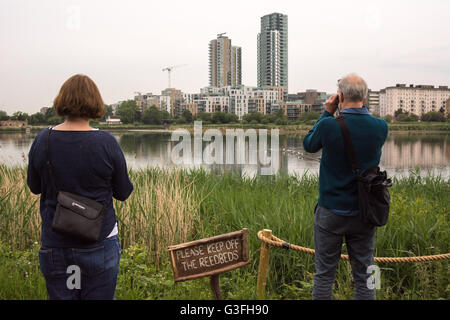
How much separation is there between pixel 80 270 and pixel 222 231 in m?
2.92

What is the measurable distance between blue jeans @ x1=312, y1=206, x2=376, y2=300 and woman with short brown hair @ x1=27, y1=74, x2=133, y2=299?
4.08 ft

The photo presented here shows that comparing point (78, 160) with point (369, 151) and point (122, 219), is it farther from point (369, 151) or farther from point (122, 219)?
point (122, 219)

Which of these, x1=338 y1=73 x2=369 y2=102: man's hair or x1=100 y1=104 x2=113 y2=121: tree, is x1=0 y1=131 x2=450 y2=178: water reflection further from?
x1=338 y1=73 x2=369 y2=102: man's hair

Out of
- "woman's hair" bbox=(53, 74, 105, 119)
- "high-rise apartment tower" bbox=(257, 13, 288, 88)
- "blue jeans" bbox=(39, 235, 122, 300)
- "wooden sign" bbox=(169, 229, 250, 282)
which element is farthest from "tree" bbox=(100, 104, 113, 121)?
"high-rise apartment tower" bbox=(257, 13, 288, 88)

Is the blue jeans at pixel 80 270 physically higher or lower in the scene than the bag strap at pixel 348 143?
lower

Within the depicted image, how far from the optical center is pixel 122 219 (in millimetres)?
4555

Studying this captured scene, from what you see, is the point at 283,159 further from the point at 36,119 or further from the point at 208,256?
the point at 36,119

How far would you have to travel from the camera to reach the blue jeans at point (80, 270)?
1.89m

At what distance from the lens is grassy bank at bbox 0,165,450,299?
128 inches

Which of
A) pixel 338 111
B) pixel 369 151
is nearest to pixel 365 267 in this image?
pixel 369 151

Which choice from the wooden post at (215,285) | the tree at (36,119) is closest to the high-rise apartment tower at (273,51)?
the tree at (36,119)

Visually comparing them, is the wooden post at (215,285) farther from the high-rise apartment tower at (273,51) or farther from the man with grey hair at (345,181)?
the high-rise apartment tower at (273,51)

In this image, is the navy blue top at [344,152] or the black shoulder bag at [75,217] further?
the navy blue top at [344,152]
